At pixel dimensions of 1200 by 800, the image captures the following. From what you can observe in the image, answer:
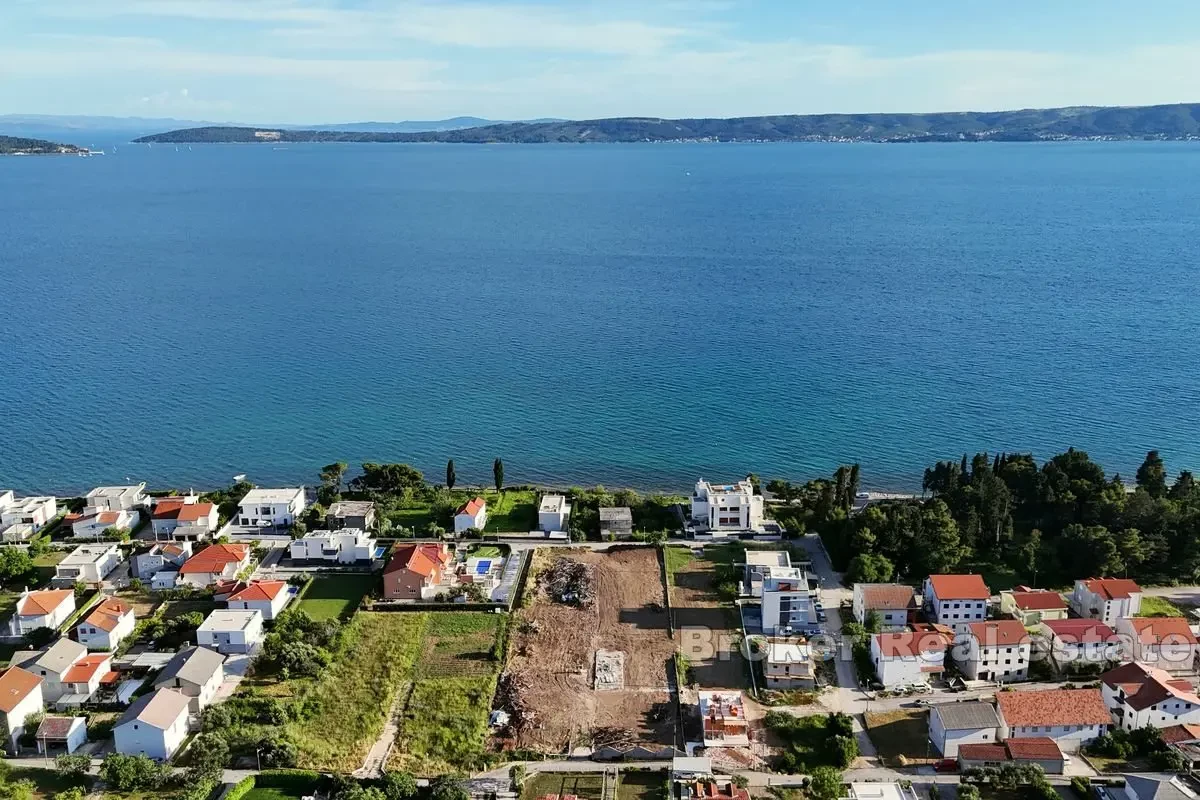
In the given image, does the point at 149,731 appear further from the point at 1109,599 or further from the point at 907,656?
the point at 1109,599

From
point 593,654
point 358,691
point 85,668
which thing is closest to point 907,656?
point 593,654

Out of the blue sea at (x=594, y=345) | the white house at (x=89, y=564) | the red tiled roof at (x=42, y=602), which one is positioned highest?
the blue sea at (x=594, y=345)

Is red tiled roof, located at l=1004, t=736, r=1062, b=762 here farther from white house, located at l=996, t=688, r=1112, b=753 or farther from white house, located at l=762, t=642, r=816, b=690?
white house, located at l=762, t=642, r=816, b=690

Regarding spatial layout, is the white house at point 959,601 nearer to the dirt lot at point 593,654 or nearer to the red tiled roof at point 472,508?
the dirt lot at point 593,654

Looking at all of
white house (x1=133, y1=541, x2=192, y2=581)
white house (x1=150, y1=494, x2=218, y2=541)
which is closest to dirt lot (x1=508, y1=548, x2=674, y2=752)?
white house (x1=133, y1=541, x2=192, y2=581)

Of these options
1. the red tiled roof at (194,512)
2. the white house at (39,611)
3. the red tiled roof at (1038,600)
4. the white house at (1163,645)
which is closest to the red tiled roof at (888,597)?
the red tiled roof at (1038,600)
